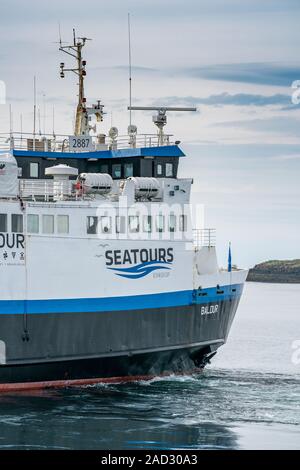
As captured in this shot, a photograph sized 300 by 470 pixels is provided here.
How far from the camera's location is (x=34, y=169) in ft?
121

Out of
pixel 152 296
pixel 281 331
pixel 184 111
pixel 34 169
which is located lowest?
pixel 281 331

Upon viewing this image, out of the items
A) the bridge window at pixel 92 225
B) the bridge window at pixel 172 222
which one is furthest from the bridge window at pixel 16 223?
the bridge window at pixel 172 222

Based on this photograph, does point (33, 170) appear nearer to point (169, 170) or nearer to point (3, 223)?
point (169, 170)

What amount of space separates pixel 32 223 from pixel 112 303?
3.92 meters

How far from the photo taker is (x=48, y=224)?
32594 mm

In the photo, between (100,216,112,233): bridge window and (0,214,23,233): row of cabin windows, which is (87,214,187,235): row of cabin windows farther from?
(0,214,23,233): row of cabin windows

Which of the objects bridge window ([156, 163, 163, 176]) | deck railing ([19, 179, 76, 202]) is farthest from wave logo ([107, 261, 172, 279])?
bridge window ([156, 163, 163, 176])

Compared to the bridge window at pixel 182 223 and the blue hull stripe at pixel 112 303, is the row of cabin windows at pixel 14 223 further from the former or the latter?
the bridge window at pixel 182 223

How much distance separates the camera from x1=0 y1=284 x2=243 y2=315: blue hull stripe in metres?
31.7

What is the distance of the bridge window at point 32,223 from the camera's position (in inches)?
1266

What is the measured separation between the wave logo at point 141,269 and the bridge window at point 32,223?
3129 mm
